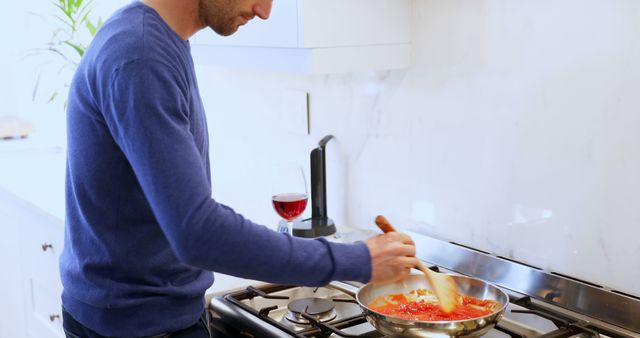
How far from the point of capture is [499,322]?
59.9 inches

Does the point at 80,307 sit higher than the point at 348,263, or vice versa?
the point at 348,263

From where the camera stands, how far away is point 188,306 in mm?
1371

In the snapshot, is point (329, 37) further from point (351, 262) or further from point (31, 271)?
point (31, 271)

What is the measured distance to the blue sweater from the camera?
1.06 meters

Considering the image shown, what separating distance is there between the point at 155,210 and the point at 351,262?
0.95 ft

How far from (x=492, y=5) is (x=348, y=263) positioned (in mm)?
786

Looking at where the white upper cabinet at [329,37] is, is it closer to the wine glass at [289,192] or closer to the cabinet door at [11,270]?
the wine glass at [289,192]

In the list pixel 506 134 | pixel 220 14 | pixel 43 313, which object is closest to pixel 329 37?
pixel 506 134

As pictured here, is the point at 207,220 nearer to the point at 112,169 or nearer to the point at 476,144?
the point at 112,169

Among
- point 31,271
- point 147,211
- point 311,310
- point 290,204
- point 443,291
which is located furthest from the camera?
point 31,271

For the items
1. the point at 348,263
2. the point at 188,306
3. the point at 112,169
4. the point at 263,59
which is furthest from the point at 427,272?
the point at 263,59

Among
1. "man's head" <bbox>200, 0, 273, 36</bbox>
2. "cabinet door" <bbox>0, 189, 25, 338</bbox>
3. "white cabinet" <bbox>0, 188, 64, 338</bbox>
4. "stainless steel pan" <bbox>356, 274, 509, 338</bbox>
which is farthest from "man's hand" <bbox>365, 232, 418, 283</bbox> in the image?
"cabinet door" <bbox>0, 189, 25, 338</bbox>

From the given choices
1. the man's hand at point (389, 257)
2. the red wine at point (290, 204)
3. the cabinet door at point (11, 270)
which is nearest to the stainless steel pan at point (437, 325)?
the man's hand at point (389, 257)

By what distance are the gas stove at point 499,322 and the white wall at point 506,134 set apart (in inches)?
1.9
